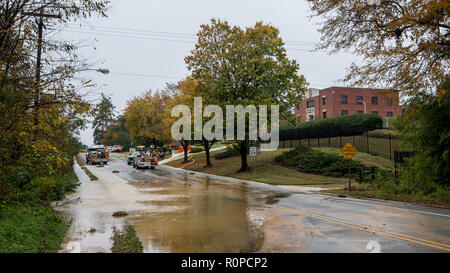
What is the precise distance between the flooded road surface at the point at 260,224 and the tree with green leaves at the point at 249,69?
15728 millimetres

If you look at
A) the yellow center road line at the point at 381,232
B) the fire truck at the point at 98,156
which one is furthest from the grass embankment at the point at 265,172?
the yellow center road line at the point at 381,232

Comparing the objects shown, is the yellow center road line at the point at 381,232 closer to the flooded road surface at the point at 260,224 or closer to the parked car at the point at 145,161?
the flooded road surface at the point at 260,224

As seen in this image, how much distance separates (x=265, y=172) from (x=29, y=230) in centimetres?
2433

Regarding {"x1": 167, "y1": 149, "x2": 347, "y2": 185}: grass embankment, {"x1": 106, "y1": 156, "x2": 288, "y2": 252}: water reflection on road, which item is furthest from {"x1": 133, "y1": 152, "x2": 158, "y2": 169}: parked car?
{"x1": 106, "y1": 156, "x2": 288, "y2": 252}: water reflection on road

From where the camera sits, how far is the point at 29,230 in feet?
28.6

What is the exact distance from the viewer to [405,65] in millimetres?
14961

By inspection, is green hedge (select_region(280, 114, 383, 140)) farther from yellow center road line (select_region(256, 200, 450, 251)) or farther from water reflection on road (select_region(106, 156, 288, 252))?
yellow center road line (select_region(256, 200, 450, 251))

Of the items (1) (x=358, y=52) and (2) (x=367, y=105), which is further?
(2) (x=367, y=105)
